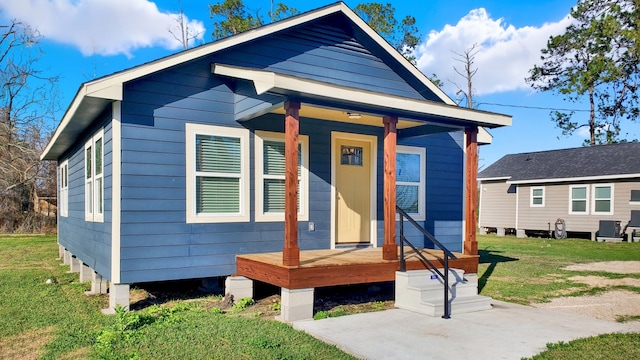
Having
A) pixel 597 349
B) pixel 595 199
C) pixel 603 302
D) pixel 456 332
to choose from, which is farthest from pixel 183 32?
pixel 597 349

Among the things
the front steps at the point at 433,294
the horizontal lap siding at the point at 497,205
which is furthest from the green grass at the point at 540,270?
the horizontal lap siding at the point at 497,205

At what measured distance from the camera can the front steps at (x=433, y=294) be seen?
610cm

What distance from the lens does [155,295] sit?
7.37 meters

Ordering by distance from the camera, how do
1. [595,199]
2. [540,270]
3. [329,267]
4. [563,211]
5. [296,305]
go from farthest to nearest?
[563,211] → [595,199] → [540,270] → [329,267] → [296,305]

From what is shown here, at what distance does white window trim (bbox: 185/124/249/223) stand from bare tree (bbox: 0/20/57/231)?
18074mm

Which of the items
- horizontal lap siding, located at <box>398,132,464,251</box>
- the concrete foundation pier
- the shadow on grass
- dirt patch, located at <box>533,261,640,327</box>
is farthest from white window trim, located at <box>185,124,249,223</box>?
dirt patch, located at <box>533,261,640,327</box>

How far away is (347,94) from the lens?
6.16 m

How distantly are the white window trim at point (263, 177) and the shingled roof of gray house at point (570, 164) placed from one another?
15126mm

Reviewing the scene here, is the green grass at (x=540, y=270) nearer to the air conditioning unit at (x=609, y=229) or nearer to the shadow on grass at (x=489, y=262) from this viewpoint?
the shadow on grass at (x=489, y=262)

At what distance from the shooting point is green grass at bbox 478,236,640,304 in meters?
7.76

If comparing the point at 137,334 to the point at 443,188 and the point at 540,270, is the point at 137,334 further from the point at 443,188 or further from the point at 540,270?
the point at 540,270

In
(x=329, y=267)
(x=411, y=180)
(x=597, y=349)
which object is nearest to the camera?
(x=597, y=349)

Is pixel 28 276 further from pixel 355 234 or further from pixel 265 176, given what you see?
pixel 355 234

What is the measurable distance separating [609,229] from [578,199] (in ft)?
6.56
